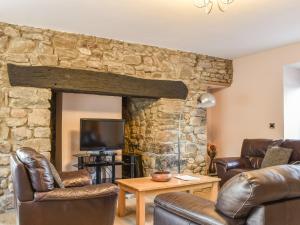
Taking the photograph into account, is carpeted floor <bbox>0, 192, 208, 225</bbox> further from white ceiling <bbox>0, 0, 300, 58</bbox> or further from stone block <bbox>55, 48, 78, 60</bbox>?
white ceiling <bbox>0, 0, 300, 58</bbox>

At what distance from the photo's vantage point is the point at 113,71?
4609 mm

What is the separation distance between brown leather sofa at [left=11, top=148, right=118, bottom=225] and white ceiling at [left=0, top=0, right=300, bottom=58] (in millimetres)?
1824

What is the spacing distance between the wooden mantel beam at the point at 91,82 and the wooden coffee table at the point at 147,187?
1.62 m

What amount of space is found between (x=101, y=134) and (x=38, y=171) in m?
2.32

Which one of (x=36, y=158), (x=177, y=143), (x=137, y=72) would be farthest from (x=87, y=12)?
(x=177, y=143)

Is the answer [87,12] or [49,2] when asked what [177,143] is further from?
[49,2]

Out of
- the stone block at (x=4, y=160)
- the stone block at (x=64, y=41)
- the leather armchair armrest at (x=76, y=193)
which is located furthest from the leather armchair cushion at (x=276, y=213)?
the stone block at (x=64, y=41)

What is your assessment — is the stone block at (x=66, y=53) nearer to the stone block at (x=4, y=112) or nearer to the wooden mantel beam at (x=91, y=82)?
the wooden mantel beam at (x=91, y=82)

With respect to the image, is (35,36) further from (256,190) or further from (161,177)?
(256,190)

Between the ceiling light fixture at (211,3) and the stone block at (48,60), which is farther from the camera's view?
the stone block at (48,60)

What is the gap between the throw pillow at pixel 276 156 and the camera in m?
4.01

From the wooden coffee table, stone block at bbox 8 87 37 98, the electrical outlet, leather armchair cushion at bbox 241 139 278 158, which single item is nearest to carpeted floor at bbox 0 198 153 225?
the wooden coffee table

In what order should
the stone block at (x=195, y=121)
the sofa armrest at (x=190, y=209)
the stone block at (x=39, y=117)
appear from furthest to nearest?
the stone block at (x=195, y=121)
the stone block at (x=39, y=117)
the sofa armrest at (x=190, y=209)

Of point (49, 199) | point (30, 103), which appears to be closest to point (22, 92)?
point (30, 103)
